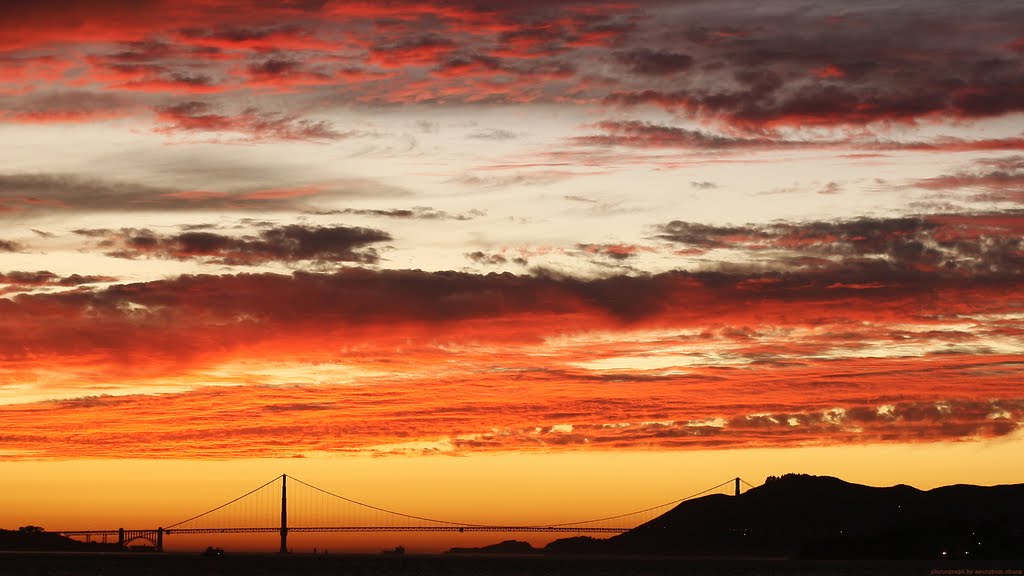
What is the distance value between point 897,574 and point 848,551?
56.0m

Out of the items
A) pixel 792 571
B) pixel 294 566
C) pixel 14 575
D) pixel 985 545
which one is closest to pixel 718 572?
pixel 792 571

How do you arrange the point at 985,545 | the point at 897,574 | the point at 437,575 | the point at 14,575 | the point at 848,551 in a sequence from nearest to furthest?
the point at 14,575 < the point at 897,574 < the point at 437,575 < the point at 985,545 < the point at 848,551

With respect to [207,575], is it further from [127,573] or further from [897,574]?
[897,574]

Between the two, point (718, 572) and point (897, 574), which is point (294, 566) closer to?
point (718, 572)

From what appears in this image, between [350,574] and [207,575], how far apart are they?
1511 centimetres

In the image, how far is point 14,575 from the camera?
125438mm

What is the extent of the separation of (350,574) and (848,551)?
2978 inches

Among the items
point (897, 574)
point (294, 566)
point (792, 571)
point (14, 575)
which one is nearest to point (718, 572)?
point (792, 571)

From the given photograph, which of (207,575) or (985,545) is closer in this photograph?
(207,575)

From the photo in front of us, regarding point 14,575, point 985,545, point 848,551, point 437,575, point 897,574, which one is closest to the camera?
point 14,575

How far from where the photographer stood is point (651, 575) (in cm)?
14275

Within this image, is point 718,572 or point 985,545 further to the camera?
point 985,545

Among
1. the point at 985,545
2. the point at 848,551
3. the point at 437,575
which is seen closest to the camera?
the point at 437,575

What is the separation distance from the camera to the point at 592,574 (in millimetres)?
147375
